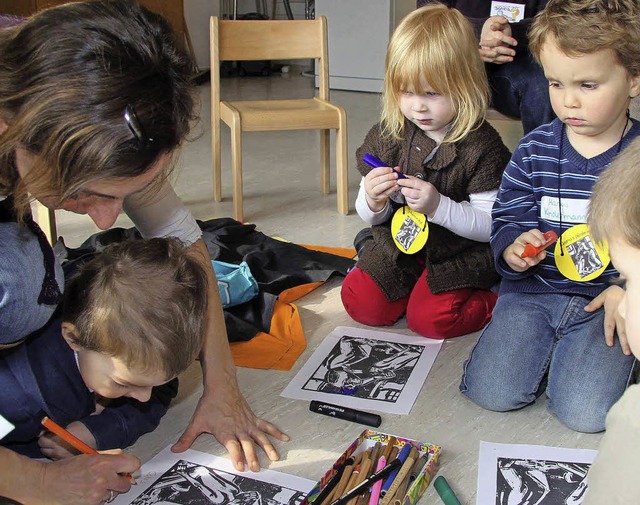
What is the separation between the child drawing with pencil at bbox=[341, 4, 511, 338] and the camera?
171 centimetres

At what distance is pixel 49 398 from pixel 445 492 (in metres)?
0.63

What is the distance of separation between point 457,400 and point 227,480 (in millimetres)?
498

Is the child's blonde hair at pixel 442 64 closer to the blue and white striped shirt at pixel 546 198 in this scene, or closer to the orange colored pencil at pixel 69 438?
the blue and white striped shirt at pixel 546 198

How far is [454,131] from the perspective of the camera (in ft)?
5.82

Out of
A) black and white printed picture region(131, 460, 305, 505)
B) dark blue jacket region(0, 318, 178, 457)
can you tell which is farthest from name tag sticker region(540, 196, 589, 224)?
dark blue jacket region(0, 318, 178, 457)

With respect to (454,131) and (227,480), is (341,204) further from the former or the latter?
(227,480)

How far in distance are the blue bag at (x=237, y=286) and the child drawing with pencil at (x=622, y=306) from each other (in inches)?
40.4

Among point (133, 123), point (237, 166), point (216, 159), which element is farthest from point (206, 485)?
point (216, 159)

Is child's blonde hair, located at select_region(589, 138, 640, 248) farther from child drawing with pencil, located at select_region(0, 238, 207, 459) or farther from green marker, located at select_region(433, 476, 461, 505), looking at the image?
child drawing with pencil, located at select_region(0, 238, 207, 459)

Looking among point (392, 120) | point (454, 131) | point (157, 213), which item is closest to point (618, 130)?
point (454, 131)

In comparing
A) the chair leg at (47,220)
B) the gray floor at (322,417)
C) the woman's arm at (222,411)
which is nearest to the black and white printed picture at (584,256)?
the gray floor at (322,417)

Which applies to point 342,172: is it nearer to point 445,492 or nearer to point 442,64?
point 442,64

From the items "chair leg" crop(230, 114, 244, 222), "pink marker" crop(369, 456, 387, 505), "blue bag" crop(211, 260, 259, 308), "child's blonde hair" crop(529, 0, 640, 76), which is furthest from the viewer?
"chair leg" crop(230, 114, 244, 222)

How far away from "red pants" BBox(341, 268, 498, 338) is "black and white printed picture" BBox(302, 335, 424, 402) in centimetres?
7
